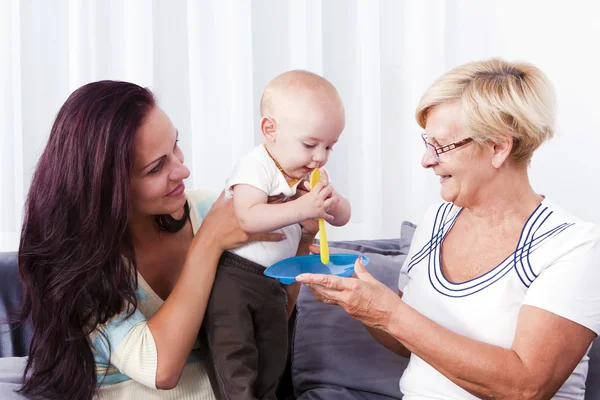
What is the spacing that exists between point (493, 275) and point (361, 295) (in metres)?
0.31

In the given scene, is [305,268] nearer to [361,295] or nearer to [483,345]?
[361,295]

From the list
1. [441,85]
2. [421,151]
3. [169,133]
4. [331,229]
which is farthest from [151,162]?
[421,151]

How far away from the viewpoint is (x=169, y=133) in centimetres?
176

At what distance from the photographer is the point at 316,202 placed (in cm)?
158

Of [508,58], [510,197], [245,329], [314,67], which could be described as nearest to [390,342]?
[245,329]

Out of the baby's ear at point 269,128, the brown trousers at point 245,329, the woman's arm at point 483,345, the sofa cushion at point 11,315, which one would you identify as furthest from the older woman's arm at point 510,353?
the sofa cushion at point 11,315

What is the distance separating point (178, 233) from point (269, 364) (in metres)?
0.44

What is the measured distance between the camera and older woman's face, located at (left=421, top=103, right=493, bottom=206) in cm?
165

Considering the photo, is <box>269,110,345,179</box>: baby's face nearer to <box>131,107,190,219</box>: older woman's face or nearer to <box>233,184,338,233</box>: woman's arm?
<box>233,184,338,233</box>: woman's arm

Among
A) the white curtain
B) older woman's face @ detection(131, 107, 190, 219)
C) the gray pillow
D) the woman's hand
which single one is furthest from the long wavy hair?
the white curtain

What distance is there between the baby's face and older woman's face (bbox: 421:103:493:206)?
22 cm

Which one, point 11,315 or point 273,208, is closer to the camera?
point 273,208

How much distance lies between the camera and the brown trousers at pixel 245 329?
173 cm

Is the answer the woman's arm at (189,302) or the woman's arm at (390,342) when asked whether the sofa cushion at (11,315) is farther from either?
the woman's arm at (390,342)
